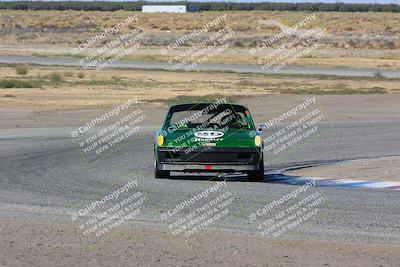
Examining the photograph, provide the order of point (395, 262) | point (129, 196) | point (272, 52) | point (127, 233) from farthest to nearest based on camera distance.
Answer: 1. point (272, 52)
2. point (129, 196)
3. point (127, 233)
4. point (395, 262)

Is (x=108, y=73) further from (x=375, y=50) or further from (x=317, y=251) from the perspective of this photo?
(x=317, y=251)

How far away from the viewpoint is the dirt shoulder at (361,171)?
18062 mm

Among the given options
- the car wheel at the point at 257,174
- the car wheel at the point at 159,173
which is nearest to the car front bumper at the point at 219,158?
the car wheel at the point at 257,174

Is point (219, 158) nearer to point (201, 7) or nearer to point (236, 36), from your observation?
point (236, 36)

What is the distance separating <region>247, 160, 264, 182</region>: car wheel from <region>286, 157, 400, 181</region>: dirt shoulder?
1751 mm

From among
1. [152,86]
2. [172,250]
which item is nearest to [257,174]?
[172,250]

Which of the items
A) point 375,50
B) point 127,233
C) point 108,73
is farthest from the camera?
point 375,50

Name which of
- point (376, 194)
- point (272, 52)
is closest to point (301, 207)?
point (376, 194)

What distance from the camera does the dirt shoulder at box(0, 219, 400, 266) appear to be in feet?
31.8

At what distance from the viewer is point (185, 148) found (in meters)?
16.8

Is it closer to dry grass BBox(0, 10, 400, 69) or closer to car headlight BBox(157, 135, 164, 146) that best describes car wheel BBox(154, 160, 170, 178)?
car headlight BBox(157, 135, 164, 146)

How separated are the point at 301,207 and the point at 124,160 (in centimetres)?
778

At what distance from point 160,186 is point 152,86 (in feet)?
99.5

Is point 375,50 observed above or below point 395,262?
below
